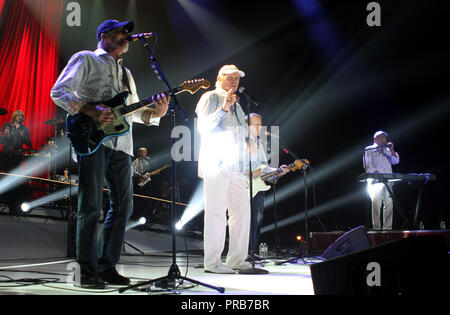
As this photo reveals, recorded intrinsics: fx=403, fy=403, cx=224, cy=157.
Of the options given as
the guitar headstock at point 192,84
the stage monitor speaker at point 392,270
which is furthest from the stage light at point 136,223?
the stage monitor speaker at point 392,270

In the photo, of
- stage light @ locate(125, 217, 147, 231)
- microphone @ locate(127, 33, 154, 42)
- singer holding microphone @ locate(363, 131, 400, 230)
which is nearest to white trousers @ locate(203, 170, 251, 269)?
microphone @ locate(127, 33, 154, 42)

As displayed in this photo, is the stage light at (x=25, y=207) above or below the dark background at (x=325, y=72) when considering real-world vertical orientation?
below

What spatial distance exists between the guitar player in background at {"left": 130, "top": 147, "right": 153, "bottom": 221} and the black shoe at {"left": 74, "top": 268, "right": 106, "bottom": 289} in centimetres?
547

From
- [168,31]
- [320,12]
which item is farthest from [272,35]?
[168,31]

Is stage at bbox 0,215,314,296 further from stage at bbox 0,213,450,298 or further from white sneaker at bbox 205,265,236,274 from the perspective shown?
white sneaker at bbox 205,265,236,274

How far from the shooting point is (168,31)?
1030cm

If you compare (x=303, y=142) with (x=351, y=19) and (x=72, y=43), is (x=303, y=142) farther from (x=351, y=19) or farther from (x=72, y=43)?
(x=72, y=43)

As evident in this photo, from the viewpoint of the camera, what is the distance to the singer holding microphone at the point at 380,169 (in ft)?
25.0

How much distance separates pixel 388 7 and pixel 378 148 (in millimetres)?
3510

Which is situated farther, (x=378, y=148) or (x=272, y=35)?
(x=272, y=35)

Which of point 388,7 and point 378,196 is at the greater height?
point 388,7

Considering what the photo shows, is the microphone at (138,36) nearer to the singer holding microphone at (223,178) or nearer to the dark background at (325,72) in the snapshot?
the singer holding microphone at (223,178)

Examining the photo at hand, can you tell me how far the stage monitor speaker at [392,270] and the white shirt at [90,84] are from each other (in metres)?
1.66
